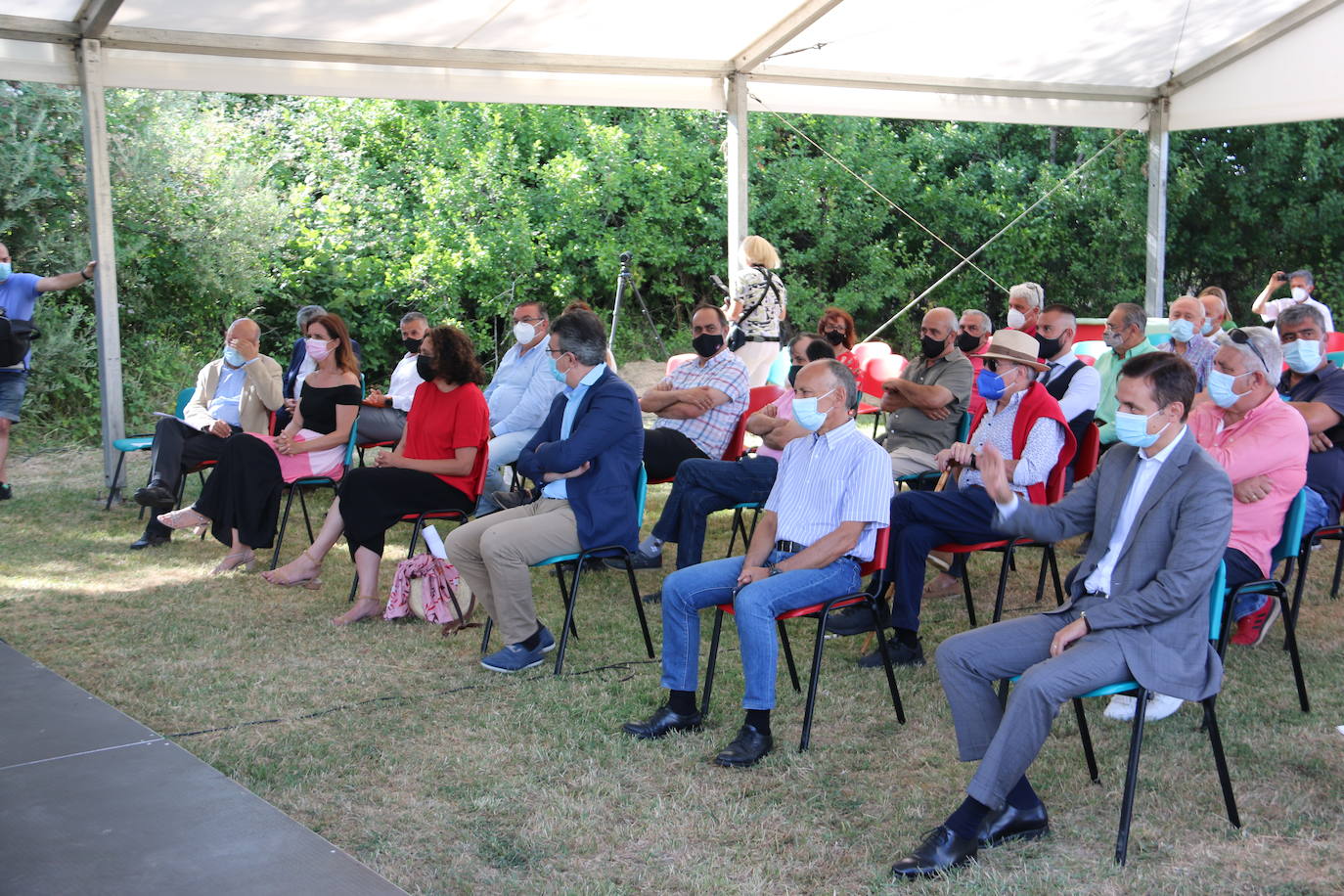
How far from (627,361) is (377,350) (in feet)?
9.43

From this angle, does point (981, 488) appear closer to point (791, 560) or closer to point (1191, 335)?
point (791, 560)

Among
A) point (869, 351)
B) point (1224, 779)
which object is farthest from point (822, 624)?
point (869, 351)

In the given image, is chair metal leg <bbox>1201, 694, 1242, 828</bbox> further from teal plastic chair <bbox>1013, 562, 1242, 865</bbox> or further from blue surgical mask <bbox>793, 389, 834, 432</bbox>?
blue surgical mask <bbox>793, 389, 834, 432</bbox>

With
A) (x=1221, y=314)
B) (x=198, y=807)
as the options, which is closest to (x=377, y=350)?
(x=1221, y=314)

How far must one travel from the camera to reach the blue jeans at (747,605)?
3807 mm

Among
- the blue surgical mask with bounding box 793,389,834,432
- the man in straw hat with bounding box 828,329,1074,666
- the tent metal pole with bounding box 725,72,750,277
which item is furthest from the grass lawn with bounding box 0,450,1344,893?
Answer: the tent metal pole with bounding box 725,72,750,277

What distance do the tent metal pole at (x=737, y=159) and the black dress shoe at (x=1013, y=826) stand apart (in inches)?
233

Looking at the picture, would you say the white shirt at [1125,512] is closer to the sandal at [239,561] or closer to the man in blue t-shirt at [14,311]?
the sandal at [239,561]

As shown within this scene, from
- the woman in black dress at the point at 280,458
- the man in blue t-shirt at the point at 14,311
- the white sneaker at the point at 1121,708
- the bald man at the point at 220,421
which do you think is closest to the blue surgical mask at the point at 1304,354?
the white sneaker at the point at 1121,708

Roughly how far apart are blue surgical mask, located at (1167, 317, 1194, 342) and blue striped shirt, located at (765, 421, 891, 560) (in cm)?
391

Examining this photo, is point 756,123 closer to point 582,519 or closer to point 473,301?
point 473,301

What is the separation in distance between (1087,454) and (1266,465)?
122 centimetres

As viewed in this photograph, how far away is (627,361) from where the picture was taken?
14594mm

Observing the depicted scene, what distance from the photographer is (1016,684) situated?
3117 millimetres
